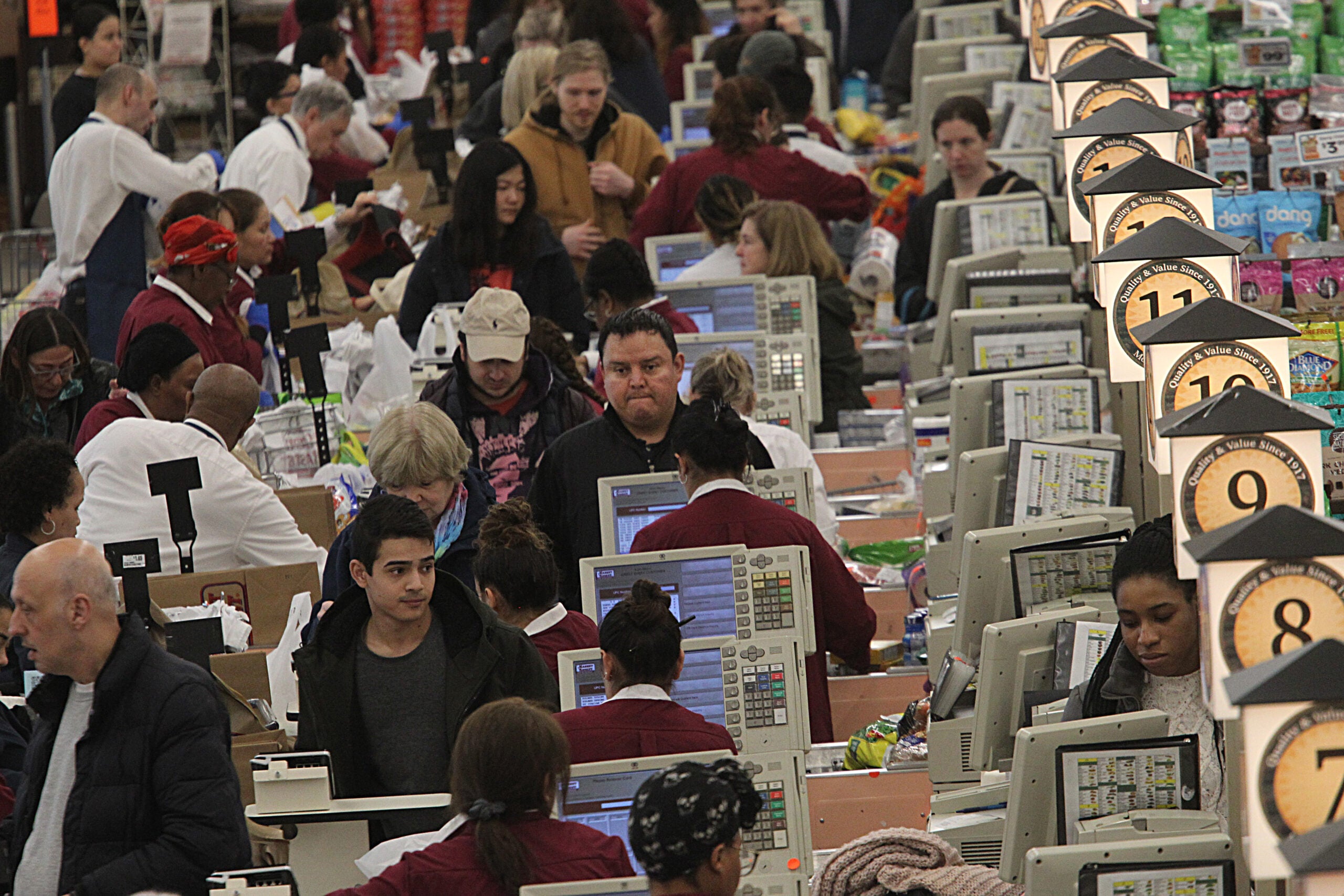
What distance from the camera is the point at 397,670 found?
4.57 m

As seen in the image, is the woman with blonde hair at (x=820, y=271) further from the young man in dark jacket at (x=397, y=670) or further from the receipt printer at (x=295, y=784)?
the receipt printer at (x=295, y=784)

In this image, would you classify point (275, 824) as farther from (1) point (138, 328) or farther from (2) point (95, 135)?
(2) point (95, 135)

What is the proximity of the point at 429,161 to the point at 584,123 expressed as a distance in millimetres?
1517

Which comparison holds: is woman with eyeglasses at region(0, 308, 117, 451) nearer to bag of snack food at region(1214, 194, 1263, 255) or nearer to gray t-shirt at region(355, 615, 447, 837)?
gray t-shirt at region(355, 615, 447, 837)

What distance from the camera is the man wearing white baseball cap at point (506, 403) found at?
20.8 ft

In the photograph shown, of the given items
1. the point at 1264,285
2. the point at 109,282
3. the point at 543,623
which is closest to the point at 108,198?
the point at 109,282

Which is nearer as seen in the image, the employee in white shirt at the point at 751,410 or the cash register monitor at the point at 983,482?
the cash register monitor at the point at 983,482

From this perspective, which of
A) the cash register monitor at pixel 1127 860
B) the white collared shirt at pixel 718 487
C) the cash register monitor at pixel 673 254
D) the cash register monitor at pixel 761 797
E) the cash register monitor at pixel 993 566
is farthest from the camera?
the cash register monitor at pixel 673 254

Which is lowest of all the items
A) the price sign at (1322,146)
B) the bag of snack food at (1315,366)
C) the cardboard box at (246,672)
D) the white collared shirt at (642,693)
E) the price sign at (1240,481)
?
the cardboard box at (246,672)

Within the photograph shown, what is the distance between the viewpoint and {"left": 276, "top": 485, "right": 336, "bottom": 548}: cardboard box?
659cm

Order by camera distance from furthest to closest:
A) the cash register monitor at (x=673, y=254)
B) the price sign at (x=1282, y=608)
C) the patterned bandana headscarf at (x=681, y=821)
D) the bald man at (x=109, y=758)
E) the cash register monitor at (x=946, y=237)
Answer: the cash register monitor at (x=673, y=254) → the cash register monitor at (x=946, y=237) → the bald man at (x=109, y=758) → the patterned bandana headscarf at (x=681, y=821) → the price sign at (x=1282, y=608)

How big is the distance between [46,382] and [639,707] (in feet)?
11.1

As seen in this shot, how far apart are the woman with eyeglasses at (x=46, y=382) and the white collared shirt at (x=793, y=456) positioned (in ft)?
7.46

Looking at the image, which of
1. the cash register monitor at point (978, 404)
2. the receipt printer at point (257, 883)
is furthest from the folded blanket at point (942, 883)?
the cash register monitor at point (978, 404)
